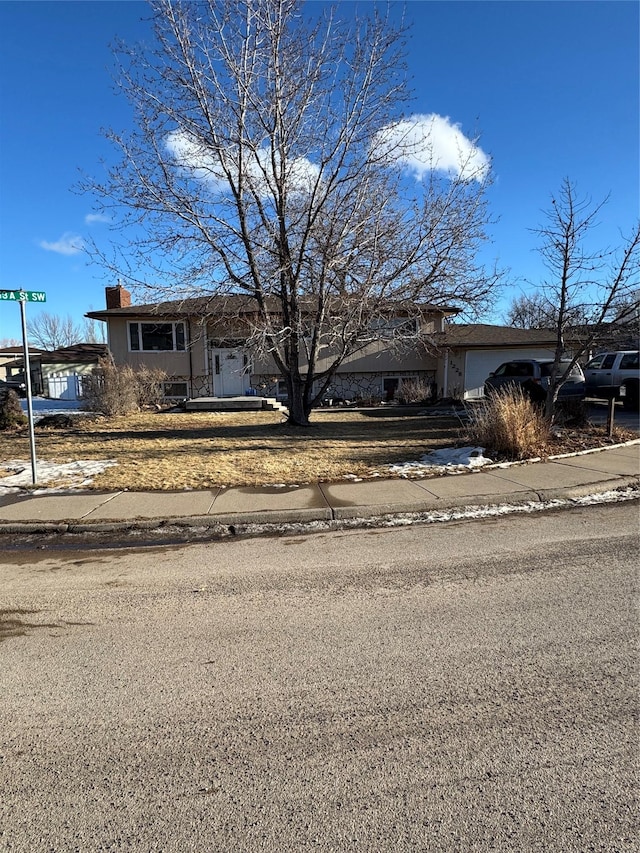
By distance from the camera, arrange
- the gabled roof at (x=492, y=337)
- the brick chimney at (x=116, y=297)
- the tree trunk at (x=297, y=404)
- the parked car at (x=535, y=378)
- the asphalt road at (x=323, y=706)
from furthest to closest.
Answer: the brick chimney at (x=116, y=297), the gabled roof at (x=492, y=337), the parked car at (x=535, y=378), the tree trunk at (x=297, y=404), the asphalt road at (x=323, y=706)

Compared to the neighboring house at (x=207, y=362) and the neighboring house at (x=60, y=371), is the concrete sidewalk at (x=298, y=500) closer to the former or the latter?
the neighboring house at (x=207, y=362)

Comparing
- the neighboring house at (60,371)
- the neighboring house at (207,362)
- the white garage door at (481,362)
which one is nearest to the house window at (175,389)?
the neighboring house at (207,362)

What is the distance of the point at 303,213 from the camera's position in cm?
1148

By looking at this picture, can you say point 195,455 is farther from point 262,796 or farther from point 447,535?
point 262,796

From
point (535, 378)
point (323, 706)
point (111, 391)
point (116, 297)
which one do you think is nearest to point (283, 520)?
point (323, 706)

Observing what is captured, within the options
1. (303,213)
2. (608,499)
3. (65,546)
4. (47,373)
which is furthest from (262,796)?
(47,373)

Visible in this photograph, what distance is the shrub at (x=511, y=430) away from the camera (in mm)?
9047

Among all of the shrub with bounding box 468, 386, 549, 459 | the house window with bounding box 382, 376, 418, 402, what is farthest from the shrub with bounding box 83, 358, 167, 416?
the house window with bounding box 382, 376, 418, 402

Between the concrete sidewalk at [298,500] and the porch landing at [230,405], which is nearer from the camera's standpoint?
the concrete sidewalk at [298,500]

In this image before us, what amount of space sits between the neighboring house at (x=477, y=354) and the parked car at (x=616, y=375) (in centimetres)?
536

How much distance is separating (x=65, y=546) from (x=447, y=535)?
416cm

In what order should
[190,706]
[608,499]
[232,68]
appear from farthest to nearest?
1. [232,68]
2. [608,499]
3. [190,706]

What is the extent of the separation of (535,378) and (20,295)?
42.8ft

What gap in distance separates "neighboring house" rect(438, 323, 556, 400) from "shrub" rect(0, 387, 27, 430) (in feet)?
54.9
